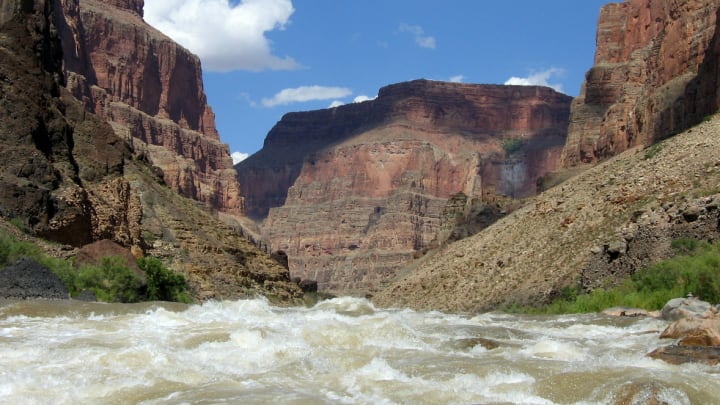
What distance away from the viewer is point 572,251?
157 ft

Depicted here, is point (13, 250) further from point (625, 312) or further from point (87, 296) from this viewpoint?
point (625, 312)

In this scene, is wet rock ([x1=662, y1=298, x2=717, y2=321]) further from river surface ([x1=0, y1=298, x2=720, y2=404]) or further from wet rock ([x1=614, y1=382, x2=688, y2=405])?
wet rock ([x1=614, y1=382, x2=688, y2=405])

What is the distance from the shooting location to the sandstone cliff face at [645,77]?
60.4 meters

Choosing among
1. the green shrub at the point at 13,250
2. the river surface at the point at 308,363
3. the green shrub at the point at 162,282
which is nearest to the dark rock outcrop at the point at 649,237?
the river surface at the point at 308,363

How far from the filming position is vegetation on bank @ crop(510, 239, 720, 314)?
102 ft

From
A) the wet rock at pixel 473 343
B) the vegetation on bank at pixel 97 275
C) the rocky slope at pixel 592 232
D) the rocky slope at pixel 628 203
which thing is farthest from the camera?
the rocky slope at pixel 628 203

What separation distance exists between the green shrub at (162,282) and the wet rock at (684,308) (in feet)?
61.0

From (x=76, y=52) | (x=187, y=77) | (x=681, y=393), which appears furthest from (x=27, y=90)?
(x=187, y=77)

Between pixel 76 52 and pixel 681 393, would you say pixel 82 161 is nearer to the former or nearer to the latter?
pixel 681 393

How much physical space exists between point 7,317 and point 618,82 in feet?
255

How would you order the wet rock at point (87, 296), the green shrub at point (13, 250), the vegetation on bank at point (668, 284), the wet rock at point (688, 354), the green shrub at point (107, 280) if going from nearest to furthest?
the wet rock at point (688, 354) < the green shrub at point (13, 250) < the vegetation on bank at point (668, 284) < the wet rock at point (87, 296) < the green shrub at point (107, 280)

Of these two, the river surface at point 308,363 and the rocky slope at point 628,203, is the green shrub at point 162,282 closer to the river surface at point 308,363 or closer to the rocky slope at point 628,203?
the river surface at point 308,363

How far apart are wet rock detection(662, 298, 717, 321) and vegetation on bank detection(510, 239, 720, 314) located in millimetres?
1793

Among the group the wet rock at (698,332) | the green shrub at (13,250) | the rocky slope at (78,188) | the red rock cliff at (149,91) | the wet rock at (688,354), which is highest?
the red rock cliff at (149,91)
